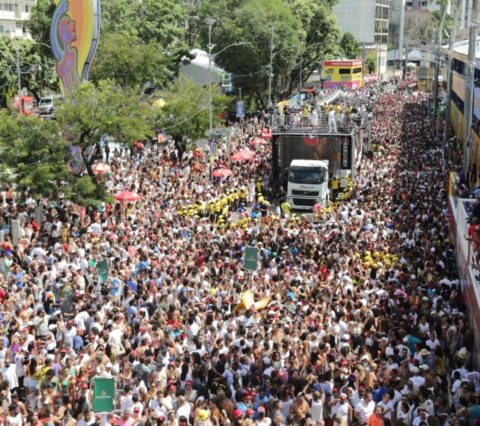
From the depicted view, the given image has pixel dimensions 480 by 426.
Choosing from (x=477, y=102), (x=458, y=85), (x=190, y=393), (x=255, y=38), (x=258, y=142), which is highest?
(x=255, y=38)

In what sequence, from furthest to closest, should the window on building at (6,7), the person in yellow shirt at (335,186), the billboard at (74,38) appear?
the window on building at (6,7), the person in yellow shirt at (335,186), the billboard at (74,38)

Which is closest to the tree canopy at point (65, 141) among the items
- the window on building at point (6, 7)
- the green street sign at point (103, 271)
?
the green street sign at point (103, 271)

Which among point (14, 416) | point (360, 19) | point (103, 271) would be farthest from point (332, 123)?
point (360, 19)

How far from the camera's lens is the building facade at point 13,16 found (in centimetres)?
8575

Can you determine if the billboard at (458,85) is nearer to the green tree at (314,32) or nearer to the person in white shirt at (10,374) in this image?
the green tree at (314,32)

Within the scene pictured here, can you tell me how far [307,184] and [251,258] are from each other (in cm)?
1329

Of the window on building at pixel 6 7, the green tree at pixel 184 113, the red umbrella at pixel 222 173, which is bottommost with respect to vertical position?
the red umbrella at pixel 222 173

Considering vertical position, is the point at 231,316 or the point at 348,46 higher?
the point at 348,46

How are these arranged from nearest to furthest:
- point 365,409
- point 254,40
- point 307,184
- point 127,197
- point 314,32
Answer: point 365,409, point 127,197, point 307,184, point 254,40, point 314,32

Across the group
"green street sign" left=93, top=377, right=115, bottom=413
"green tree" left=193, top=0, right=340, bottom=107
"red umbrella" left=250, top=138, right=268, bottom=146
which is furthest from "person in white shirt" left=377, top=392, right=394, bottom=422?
"green tree" left=193, top=0, right=340, bottom=107

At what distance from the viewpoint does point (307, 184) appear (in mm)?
33031

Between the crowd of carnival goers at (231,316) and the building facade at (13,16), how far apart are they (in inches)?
2377

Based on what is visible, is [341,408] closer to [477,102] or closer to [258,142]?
[477,102]

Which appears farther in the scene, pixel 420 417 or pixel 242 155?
pixel 242 155
